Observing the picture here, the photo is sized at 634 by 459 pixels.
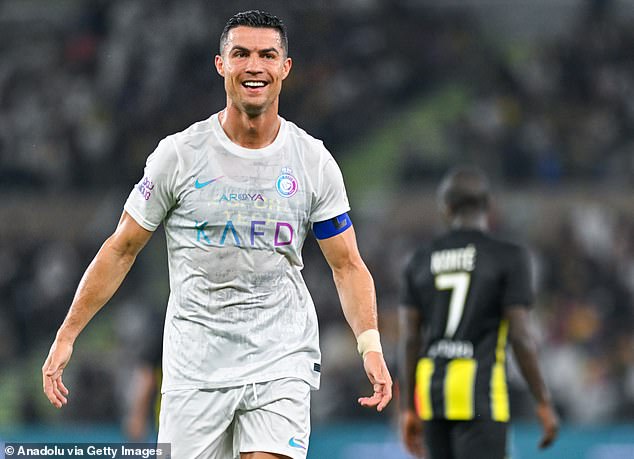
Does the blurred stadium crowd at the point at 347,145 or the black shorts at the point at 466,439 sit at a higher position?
the blurred stadium crowd at the point at 347,145

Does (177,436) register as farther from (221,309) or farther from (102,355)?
(102,355)

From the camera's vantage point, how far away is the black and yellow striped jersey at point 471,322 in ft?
21.1

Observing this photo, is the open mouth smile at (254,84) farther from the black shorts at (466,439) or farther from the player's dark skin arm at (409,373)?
the black shorts at (466,439)

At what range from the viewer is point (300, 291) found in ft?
15.7

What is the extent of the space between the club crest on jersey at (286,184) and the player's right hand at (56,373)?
971 mm

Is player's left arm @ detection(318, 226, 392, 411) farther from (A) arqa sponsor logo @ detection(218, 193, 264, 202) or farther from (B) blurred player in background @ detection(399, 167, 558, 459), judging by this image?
(B) blurred player in background @ detection(399, 167, 558, 459)

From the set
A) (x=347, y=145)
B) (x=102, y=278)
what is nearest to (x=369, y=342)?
(x=102, y=278)

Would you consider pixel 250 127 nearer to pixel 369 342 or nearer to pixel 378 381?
pixel 369 342

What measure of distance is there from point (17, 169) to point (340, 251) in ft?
41.5

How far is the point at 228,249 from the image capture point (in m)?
4.65

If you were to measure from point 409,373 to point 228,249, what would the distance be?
93.9 inches

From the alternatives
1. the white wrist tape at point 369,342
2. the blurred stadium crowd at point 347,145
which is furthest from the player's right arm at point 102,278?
the blurred stadium crowd at point 347,145

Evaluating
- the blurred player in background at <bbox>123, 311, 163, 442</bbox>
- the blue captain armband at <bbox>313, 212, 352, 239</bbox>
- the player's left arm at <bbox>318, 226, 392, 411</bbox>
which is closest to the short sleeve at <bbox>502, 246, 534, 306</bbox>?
the player's left arm at <bbox>318, 226, 392, 411</bbox>

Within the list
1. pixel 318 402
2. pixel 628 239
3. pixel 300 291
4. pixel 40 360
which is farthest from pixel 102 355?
pixel 300 291
